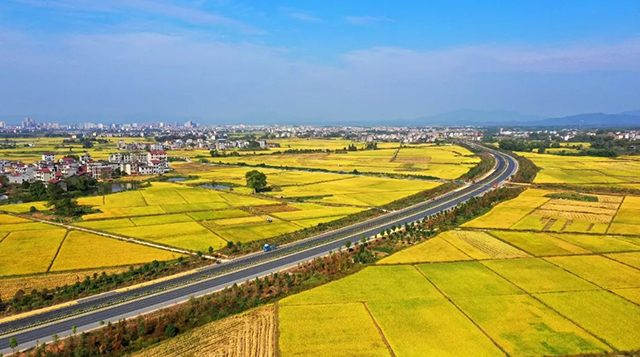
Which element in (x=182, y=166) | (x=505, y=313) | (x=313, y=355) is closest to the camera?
(x=313, y=355)

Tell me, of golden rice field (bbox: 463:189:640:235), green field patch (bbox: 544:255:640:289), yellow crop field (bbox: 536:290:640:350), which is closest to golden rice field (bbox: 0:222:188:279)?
yellow crop field (bbox: 536:290:640:350)

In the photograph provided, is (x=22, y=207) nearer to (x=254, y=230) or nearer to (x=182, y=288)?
(x=254, y=230)

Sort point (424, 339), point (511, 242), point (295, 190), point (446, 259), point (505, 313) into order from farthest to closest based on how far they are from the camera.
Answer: point (295, 190)
point (511, 242)
point (446, 259)
point (505, 313)
point (424, 339)

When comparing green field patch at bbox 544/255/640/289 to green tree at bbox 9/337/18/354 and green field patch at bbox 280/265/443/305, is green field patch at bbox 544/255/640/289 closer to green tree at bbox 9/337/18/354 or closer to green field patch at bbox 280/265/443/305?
green field patch at bbox 280/265/443/305

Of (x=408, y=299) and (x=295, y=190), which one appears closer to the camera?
(x=408, y=299)

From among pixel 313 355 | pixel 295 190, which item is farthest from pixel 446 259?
pixel 295 190

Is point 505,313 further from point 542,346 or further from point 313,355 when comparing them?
point 313,355
